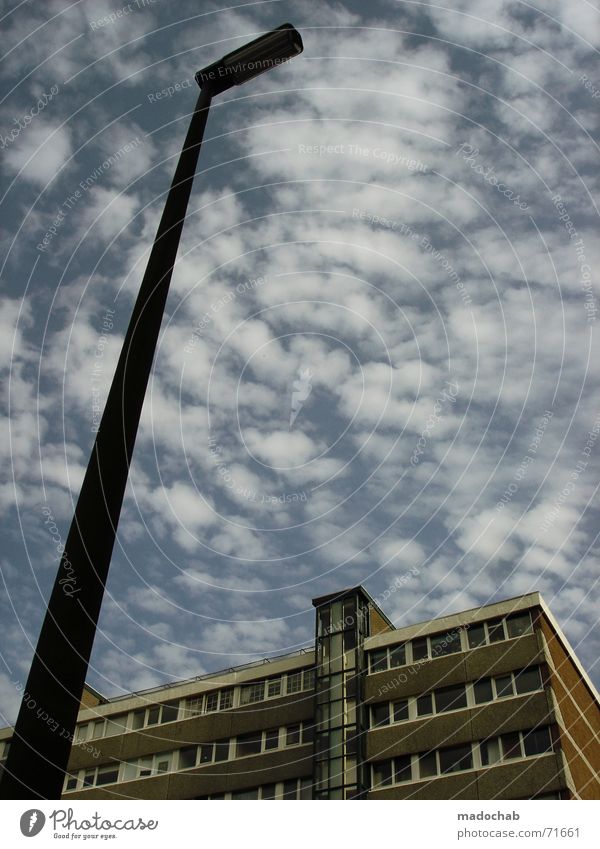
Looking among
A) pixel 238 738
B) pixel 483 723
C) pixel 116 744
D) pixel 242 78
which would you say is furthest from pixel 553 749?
pixel 242 78

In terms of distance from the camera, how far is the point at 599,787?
3731cm

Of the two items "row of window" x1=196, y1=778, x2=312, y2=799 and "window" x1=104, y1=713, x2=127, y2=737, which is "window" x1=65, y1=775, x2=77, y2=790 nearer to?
"window" x1=104, y1=713, x2=127, y2=737

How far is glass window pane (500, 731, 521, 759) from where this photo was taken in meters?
34.7

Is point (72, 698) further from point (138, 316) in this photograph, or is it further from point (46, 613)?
point (138, 316)

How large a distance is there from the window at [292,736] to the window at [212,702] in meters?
5.65

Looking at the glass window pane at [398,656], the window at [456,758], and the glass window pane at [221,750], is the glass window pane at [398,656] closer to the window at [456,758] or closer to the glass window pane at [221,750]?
the window at [456,758]

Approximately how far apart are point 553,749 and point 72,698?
34462 mm

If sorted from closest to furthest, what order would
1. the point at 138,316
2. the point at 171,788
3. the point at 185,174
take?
1. the point at 138,316
2. the point at 185,174
3. the point at 171,788

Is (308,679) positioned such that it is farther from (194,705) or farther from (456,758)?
(456,758)

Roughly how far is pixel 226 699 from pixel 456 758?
1536 centimetres

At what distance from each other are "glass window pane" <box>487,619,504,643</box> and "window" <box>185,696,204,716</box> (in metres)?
18.2

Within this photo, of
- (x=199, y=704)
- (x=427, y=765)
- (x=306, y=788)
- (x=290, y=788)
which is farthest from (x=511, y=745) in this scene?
(x=199, y=704)

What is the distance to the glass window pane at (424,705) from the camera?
38938mm

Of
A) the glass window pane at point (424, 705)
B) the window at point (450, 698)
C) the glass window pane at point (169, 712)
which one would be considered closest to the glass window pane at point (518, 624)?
the window at point (450, 698)
